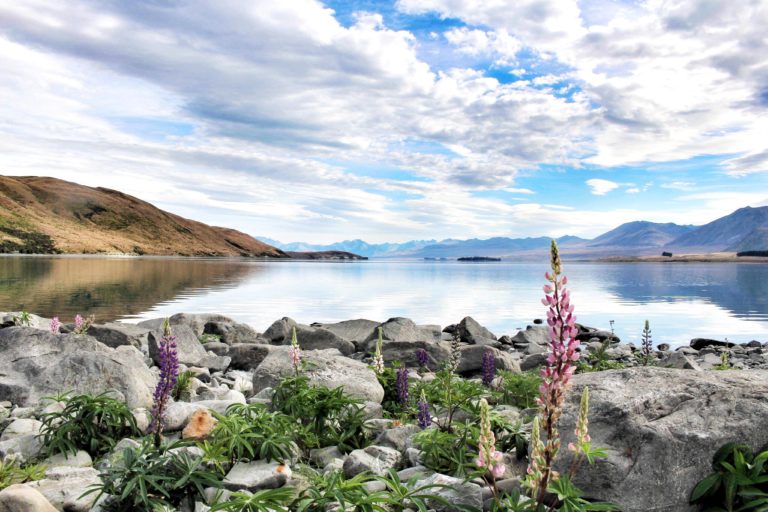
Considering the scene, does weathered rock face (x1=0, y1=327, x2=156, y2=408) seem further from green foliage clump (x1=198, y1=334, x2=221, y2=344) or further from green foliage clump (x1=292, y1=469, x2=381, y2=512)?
green foliage clump (x1=198, y1=334, x2=221, y2=344)

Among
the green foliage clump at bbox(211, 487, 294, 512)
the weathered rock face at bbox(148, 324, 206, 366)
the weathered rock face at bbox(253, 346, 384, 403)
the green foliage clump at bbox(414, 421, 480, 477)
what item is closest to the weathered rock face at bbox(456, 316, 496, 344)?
the weathered rock face at bbox(148, 324, 206, 366)

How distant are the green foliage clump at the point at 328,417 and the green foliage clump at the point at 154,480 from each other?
7.21 ft

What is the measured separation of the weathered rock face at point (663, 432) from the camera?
590 cm

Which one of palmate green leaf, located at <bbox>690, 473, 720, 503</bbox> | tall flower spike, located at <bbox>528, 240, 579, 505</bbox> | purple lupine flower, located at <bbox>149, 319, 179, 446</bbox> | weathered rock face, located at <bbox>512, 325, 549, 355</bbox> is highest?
tall flower spike, located at <bbox>528, 240, 579, 505</bbox>

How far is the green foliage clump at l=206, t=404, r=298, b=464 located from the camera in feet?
23.3

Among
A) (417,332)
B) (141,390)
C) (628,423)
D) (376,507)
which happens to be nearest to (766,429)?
(628,423)

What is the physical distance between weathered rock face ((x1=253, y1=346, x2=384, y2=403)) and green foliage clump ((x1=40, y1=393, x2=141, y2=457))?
2907mm

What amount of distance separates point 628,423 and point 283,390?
566cm

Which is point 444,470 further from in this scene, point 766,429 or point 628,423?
point 766,429

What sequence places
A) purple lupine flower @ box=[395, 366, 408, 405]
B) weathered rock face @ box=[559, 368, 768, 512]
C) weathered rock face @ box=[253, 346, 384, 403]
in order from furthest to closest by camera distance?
weathered rock face @ box=[253, 346, 384, 403], purple lupine flower @ box=[395, 366, 408, 405], weathered rock face @ box=[559, 368, 768, 512]

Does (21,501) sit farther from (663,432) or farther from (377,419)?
(663,432)

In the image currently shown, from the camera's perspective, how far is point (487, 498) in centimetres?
596

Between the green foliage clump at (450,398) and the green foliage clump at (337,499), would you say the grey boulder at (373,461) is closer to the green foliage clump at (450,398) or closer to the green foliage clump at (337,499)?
the green foliage clump at (337,499)

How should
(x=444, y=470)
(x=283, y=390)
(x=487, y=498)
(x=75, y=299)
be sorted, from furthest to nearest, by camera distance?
(x=75, y=299)
(x=283, y=390)
(x=444, y=470)
(x=487, y=498)
